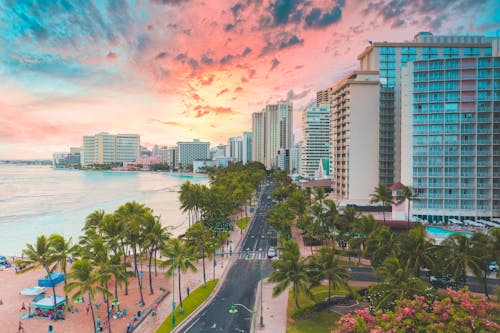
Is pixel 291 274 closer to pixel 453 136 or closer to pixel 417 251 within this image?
pixel 417 251

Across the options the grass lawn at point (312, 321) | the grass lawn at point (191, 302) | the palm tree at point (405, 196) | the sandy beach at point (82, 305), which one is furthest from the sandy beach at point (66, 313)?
the palm tree at point (405, 196)

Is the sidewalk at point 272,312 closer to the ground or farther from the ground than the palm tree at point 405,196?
closer to the ground

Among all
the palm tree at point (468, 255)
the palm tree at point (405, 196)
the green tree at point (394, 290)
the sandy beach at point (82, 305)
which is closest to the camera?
the green tree at point (394, 290)

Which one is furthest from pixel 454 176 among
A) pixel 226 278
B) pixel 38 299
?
pixel 38 299

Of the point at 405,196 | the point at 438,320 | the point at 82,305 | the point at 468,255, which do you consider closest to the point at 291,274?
the point at 438,320

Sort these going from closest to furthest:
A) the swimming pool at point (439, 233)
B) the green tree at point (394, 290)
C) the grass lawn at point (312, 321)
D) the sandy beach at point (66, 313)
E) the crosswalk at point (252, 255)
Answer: the green tree at point (394, 290), the grass lawn at point (312, 321), the sandy beach at point (66, 313), the crosswalk at point (252, 255), the swimming pool at point (439, 233)

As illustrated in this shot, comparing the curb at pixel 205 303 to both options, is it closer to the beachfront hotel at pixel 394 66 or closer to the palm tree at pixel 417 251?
the palm tree at pixel 417 251
